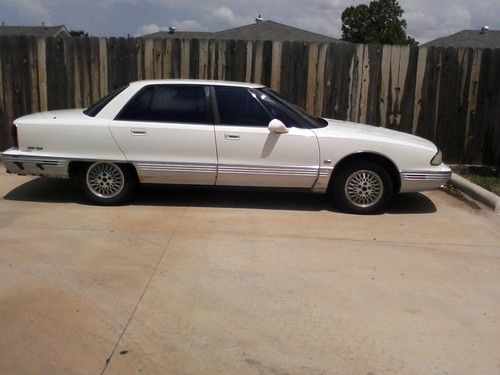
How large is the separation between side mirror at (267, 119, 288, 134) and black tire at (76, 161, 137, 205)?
1695mm

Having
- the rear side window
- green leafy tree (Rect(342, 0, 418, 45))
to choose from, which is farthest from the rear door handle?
green leafy tree (Rect(342, 0, 418, 45))

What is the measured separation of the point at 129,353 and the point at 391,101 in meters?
6.89

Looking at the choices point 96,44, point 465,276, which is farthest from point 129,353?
point 96,44

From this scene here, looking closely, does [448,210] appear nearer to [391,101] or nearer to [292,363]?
[391,101]

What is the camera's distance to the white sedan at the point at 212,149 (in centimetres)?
668

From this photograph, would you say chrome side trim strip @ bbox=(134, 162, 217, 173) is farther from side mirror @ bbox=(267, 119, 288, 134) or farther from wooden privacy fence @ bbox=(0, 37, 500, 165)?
wooden privacy fence @ bbox=(0, 37, 500, 165)

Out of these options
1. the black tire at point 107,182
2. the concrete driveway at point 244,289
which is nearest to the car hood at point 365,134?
the concrete driveway at point 244,289

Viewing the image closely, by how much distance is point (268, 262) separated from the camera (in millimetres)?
5223

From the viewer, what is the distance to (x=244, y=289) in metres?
4.61

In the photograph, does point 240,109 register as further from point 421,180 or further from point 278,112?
point 421,180

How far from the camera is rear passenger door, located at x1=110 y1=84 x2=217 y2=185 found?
6680 millimetres

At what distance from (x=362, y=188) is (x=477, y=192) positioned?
1940 mm

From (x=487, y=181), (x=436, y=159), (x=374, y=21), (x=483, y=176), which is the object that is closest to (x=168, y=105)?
(x=436, y=159)

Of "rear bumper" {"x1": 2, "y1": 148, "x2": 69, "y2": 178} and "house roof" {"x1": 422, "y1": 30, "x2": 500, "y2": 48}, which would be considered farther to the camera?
"house roof" {"x1": 422, "y1": 30, "x2": 500, "y2": 48}
